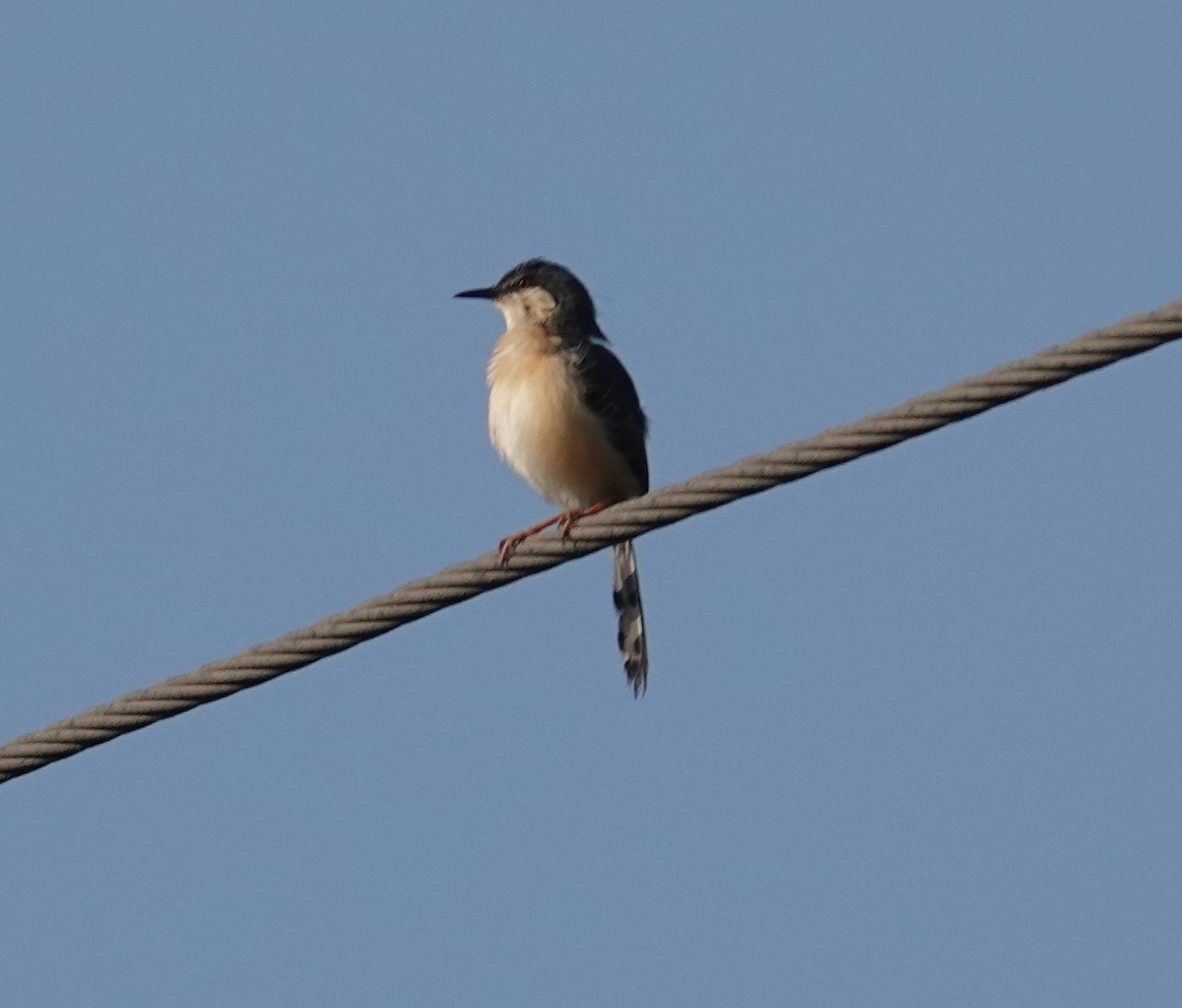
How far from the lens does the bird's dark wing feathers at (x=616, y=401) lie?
898 cm

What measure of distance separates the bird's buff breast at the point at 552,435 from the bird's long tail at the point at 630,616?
534mm

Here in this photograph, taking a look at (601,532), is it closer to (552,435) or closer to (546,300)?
(552,435)

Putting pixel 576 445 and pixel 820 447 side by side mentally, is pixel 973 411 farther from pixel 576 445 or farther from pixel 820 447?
pixel 576 445

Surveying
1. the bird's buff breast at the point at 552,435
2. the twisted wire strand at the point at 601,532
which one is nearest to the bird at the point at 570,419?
the bird's buff breast at the point at 552,435

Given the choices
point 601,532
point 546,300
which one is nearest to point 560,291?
point 546,300

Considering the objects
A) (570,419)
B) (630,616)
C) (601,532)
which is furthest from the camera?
(630,616)

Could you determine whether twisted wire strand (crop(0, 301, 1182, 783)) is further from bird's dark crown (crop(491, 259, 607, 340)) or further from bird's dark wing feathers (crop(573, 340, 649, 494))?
bird's dark crown (crop(491, 259, 607, 340))

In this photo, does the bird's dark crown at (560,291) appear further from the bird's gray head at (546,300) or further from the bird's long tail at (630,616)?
the bird's long tail at (630,616)

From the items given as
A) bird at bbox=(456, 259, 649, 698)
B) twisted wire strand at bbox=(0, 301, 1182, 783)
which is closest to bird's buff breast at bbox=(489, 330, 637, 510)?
bird at bbox=(456, 259, 649, 698)

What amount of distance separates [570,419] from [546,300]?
1.00m

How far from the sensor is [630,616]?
9.63 m

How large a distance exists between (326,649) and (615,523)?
0.84m

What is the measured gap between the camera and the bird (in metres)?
8.88

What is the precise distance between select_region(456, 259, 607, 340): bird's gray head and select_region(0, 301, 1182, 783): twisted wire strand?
11.5ft
